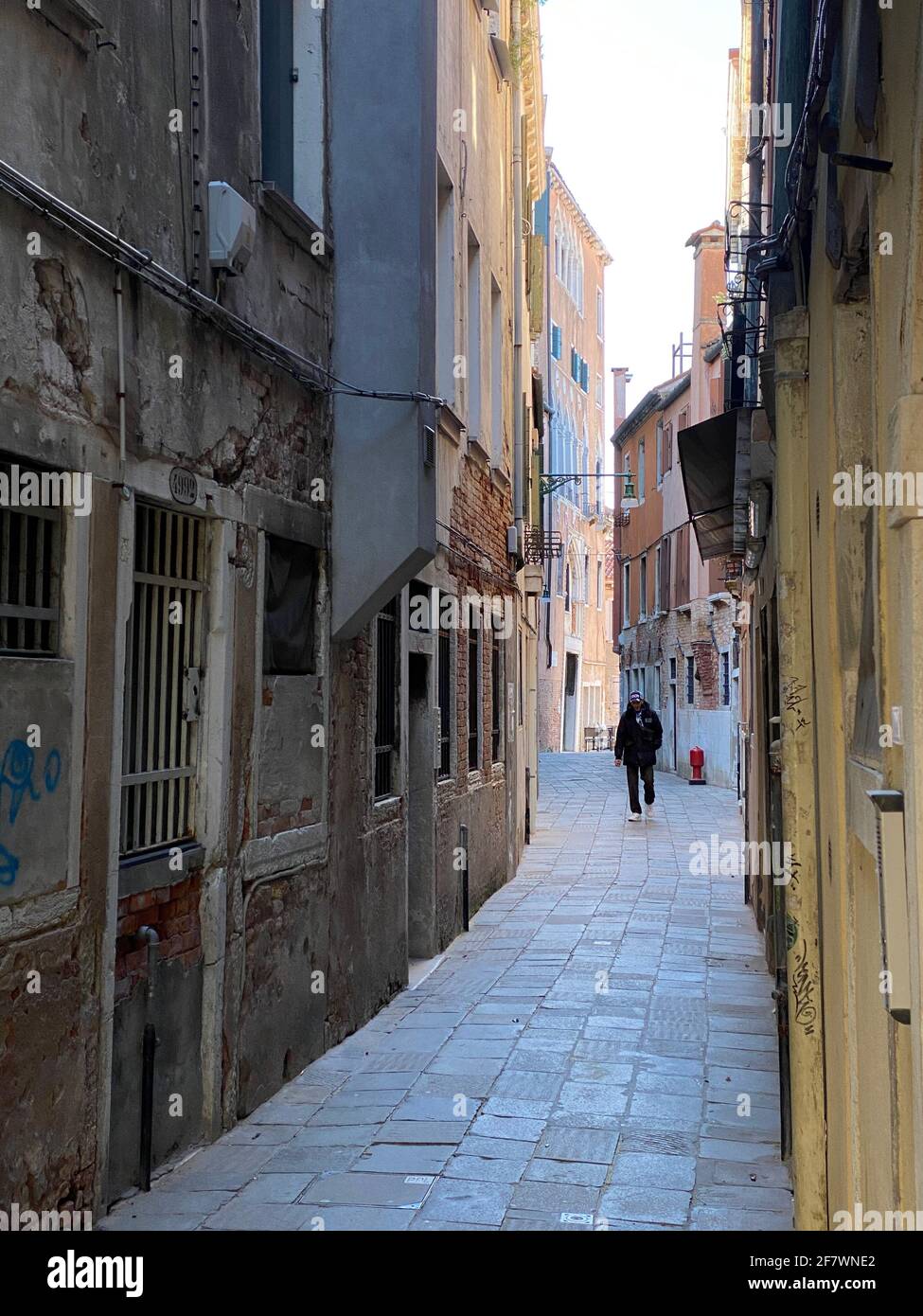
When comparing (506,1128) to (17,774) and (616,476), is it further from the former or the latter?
(616,476)

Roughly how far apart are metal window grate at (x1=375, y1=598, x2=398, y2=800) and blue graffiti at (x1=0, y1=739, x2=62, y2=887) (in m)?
4.64

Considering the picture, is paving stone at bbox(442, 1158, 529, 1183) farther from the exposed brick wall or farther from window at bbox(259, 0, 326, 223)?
window at bbox(259, 0, 326, 223)

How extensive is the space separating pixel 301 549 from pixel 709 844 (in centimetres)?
1139

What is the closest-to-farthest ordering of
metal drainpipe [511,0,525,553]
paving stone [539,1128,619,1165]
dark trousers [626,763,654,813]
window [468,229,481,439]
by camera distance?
paving stone [539,1128,619,1165] → window [468,229,481,439] → metal drainpipe [511,0,525,553] → dark trousers [626,763,654,813]

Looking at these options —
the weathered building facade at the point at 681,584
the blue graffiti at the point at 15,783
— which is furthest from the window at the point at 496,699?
the weathered building facade at the point at 681,584

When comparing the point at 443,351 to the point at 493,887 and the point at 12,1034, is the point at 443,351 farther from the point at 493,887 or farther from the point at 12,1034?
the point at 12,1034

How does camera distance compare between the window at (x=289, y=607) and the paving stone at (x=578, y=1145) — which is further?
the window at (x=289, y=607)

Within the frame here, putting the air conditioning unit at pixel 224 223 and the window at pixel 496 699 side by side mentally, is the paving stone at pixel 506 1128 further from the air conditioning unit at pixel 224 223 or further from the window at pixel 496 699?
the window at pixel 496 699

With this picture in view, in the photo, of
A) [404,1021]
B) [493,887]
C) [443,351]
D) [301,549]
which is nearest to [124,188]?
[301,549]

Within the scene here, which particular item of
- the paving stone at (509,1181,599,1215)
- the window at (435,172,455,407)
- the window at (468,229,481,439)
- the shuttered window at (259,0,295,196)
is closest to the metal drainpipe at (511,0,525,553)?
the window at (468,229,481,439)

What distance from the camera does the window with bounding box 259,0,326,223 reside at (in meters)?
7.39

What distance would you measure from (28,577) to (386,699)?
4879 millimetres

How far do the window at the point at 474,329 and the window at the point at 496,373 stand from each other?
90 centimetres

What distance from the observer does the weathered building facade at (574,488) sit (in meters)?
36.6
